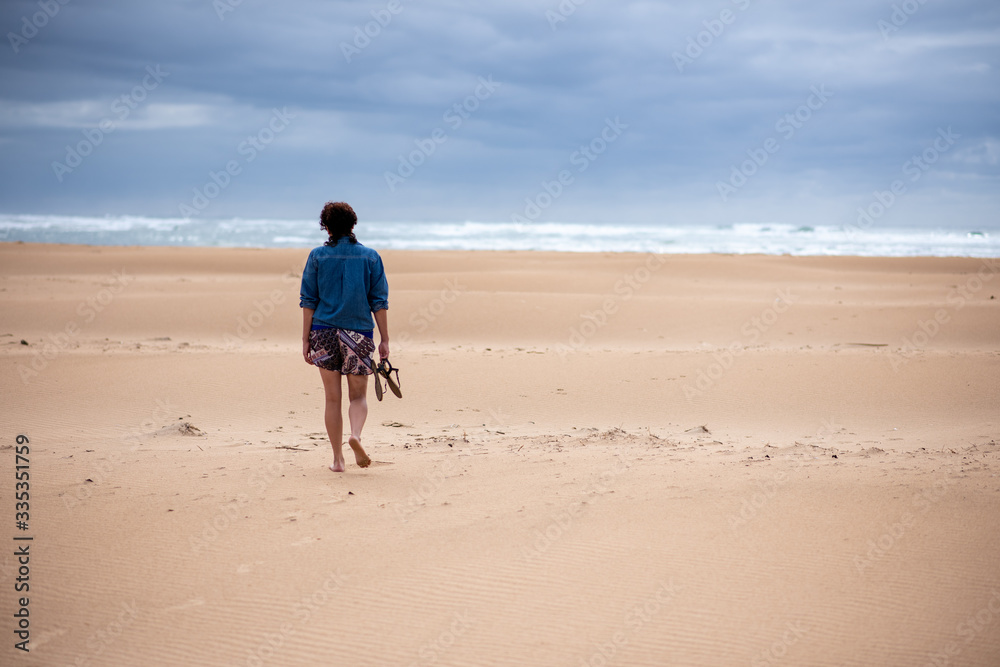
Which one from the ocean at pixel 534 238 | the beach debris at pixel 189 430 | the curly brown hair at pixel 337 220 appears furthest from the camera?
the ocean at pixel 534 238

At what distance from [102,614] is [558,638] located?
6.70 feet

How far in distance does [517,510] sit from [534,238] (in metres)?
46.5

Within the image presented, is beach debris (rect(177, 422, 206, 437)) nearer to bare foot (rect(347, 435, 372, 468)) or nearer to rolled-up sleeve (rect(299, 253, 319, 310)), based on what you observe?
bare foot (rect(347, 435, 372, 468))

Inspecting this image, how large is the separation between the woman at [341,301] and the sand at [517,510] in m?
0.81

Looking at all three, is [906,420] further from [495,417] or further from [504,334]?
[504,334]

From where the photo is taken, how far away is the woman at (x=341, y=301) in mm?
4762

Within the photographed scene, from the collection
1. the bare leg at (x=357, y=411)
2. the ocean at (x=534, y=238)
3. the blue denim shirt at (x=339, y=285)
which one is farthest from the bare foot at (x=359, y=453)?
the ocean at (x=534, y=238)

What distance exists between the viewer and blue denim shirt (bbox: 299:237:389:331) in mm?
4762

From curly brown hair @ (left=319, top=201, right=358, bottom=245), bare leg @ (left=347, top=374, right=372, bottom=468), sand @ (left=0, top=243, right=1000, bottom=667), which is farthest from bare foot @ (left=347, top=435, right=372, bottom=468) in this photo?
curly brown hair @ (left=319, top=201, right=358, bottom=245)

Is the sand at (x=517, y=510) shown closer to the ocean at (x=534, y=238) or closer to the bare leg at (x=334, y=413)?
the bare leg at (x=334, y=413)

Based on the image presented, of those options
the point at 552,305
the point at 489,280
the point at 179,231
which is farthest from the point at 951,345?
the point at 179,231

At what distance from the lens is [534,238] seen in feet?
165

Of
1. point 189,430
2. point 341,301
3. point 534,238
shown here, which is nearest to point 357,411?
point 341,301

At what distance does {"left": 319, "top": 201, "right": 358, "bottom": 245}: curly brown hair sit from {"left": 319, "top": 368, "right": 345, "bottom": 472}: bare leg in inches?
35.4
